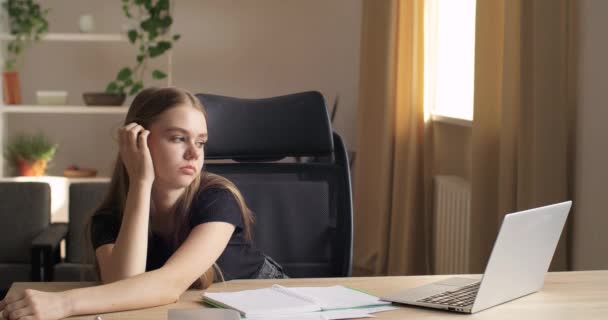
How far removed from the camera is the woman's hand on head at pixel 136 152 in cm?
168

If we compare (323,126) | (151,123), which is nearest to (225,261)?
(151,123)

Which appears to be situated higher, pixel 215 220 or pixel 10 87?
pixel 10 87

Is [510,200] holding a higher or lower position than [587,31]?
lower

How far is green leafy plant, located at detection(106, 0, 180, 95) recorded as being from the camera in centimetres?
492

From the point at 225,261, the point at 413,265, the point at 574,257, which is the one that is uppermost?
the point at 225,261

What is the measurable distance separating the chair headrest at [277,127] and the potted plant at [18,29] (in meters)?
3.15

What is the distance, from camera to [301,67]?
5.61 m

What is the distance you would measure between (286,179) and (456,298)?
818 mm

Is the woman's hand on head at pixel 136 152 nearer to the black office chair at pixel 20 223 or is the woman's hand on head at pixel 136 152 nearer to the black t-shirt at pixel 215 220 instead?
the black t-shirt at pixel 215 220

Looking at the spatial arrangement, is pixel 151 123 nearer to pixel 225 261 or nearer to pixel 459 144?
pixel 225 261

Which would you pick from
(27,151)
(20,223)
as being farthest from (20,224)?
(27,151)

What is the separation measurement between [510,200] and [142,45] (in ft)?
9.21

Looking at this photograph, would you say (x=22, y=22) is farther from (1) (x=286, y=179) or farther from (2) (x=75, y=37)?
(1) (x=286, y=179)

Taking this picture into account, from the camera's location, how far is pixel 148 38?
197 inches
